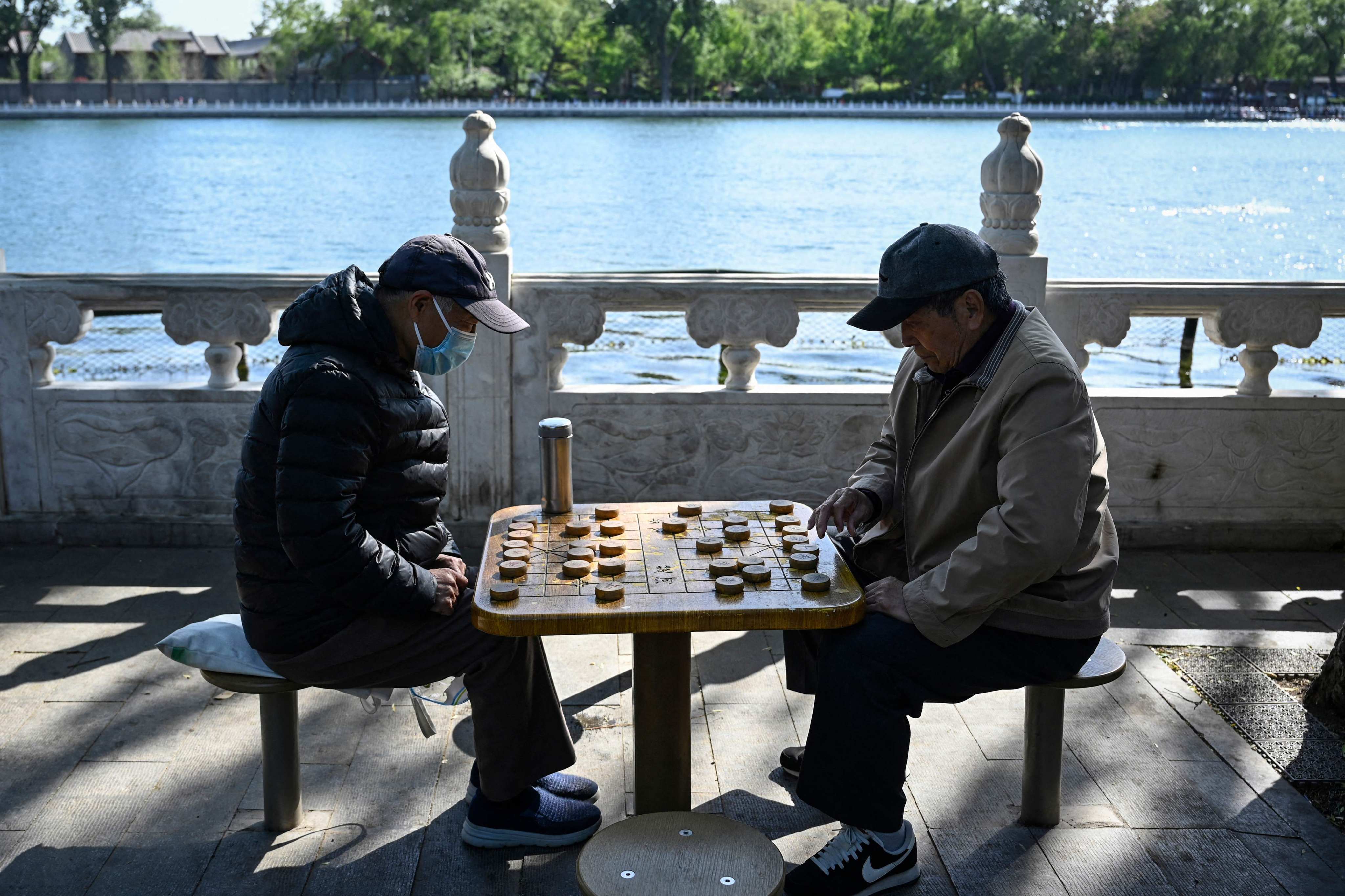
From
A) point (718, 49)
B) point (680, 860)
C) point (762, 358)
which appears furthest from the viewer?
point (718, 49)

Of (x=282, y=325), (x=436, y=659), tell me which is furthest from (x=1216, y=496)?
(x=282, y=325)

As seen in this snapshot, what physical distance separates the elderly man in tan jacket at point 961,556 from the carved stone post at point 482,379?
241 cm

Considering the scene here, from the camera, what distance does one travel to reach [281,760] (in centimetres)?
287

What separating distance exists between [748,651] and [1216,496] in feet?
7.47

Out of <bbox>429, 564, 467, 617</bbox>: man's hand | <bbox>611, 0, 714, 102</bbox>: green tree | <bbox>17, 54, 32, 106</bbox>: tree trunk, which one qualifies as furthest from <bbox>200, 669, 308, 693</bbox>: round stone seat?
<bbox>17, 54, 32, 106</bbox>: tree trunk

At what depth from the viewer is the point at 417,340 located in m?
2.62

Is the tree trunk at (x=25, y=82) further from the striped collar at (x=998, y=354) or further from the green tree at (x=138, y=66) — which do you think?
the striped collar at (x=998, y=354)

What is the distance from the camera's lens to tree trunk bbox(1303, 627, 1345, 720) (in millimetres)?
3547

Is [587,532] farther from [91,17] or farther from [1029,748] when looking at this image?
[91,17]

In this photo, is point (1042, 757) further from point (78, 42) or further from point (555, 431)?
point (78, 42)

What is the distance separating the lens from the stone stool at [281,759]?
2832 millimetres

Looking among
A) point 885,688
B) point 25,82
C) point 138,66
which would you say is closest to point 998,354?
point 885,688

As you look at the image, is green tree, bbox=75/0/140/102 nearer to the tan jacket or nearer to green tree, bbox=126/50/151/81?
green tree, bbox=126/50/151/81

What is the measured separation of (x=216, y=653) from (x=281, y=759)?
0.35 metres
